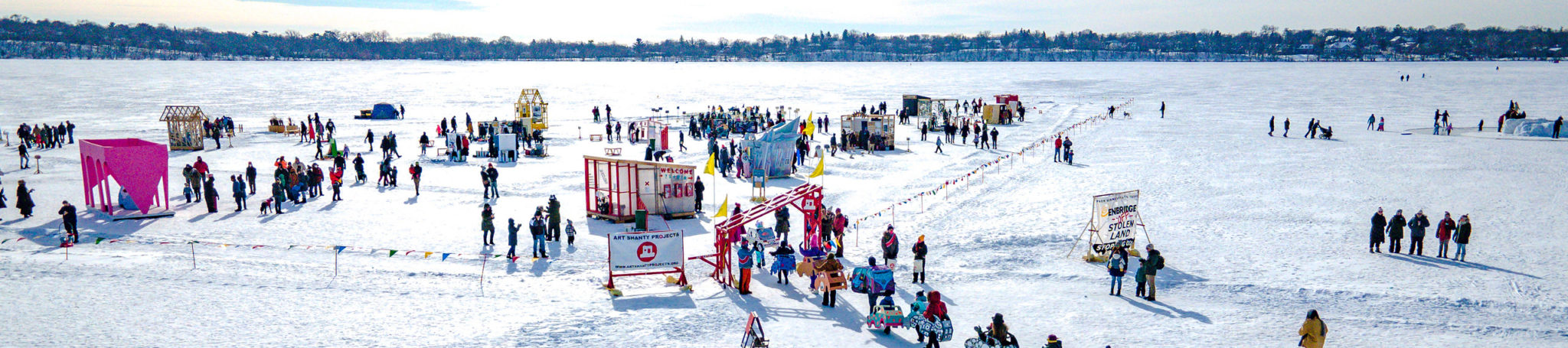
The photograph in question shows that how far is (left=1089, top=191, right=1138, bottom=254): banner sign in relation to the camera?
14.4 metres

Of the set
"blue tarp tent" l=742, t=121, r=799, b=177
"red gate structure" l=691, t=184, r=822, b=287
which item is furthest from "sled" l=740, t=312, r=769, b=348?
"blue tarp tent" l=742, t=121, r=799, b=177

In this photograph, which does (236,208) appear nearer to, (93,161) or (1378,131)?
(93,161)

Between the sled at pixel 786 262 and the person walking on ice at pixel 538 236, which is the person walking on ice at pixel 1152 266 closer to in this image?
the sled at pixel 786 262

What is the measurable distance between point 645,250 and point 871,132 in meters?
19.5

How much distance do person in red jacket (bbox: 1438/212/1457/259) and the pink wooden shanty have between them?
22.4 meters

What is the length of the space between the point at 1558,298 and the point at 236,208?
22.1 meters

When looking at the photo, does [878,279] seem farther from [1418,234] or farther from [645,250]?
[1418,234]

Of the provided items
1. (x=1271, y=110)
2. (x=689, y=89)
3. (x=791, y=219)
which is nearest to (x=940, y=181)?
(x=791, y=219)

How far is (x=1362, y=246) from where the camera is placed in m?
15.0

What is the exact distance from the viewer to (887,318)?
10.7 meters

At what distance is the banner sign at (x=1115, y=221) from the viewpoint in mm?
14359

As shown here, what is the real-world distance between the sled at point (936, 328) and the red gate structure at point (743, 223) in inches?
146

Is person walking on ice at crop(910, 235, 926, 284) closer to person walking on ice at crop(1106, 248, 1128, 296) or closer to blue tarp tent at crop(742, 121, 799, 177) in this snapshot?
person walking on ice at crop(1106, 248, 1128, 296)

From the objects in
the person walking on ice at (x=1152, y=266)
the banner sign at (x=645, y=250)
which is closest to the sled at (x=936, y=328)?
the person walking on ice at (x=1152, y=266)
